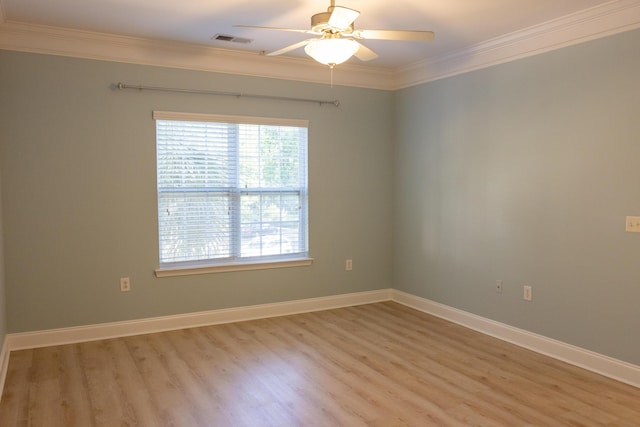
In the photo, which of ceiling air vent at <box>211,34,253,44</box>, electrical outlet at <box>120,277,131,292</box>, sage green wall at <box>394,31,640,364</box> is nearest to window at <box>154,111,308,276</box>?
electrical outlet at <box>120,277,131,292</box>

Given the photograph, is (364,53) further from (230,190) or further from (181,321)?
(181,321)

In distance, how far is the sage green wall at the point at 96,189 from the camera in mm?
3814

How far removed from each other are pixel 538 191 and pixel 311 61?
248cm

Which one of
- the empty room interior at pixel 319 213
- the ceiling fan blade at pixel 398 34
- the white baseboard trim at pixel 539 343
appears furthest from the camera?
the white baseboard trim at pixel 539 343

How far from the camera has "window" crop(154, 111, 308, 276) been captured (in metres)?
4.38

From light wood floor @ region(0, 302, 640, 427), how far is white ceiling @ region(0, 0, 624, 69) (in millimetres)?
2540

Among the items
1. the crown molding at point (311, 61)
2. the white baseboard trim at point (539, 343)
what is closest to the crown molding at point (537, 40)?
the crown molding at point (311, 61)

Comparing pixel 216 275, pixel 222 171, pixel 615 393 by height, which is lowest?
pixel 615 393

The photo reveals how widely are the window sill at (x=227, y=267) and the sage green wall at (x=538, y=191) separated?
1.27 m

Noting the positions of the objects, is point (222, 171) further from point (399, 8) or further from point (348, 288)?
point (399, 8)

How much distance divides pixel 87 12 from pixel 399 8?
2198 mm

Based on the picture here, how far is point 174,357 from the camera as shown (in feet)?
12.2

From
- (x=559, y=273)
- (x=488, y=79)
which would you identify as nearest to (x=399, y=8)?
(x=488, y=79)

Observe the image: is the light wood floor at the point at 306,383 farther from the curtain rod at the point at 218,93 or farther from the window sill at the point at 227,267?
the curtain rod at the point at 218,93
